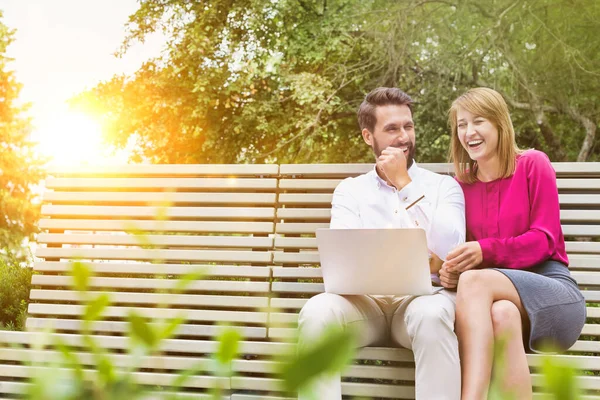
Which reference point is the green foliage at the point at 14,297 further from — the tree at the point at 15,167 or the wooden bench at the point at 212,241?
the tree at the point at 15,167

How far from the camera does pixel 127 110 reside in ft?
39.3

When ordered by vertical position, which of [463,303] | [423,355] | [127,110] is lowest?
[423,355]

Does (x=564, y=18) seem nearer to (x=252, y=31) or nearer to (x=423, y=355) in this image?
(x=252, y=31)

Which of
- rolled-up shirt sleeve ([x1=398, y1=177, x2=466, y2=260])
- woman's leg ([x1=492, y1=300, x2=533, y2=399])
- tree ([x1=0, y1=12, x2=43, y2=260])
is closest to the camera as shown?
woman's leg ([x1=492, y1=300, x2=533, y2=399])

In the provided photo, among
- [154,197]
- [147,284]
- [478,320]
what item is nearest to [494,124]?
[478,320]

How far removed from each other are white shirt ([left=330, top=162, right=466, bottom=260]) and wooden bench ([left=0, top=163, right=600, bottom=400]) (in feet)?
0.47

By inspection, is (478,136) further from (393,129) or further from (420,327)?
(420,327)

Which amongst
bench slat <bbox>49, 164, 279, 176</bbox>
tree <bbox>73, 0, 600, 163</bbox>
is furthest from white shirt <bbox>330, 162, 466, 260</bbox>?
tree <bbox>73, 0, 600, 163</bbox>

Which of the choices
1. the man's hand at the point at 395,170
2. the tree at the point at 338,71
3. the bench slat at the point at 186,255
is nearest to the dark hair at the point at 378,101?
the man's hand at the point at 395,170

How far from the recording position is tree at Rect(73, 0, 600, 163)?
1001 cm

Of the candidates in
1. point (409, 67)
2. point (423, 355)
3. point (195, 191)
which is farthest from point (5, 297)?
point (409, 67)

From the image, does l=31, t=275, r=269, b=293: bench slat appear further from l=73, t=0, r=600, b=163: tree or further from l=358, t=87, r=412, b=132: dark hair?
l=73, t=0, r=600, b=163: tree

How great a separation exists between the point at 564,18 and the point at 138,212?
828 cm

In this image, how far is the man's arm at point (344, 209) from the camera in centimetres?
323
